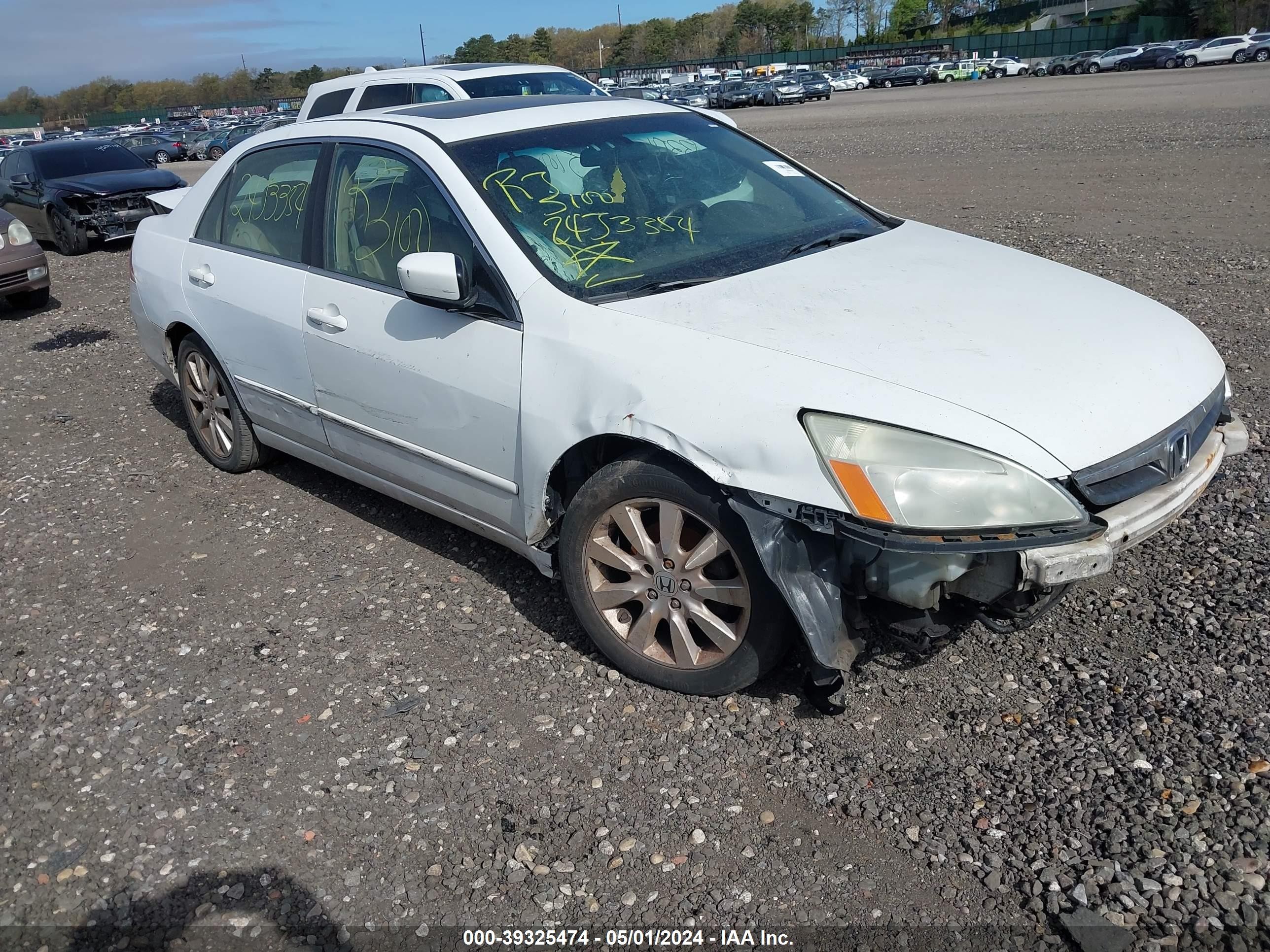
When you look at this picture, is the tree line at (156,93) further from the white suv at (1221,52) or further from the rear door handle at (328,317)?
the rear door handle at (328,317)

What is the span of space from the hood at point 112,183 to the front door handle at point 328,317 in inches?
466

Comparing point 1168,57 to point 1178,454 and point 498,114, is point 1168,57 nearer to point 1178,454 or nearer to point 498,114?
point 498,114

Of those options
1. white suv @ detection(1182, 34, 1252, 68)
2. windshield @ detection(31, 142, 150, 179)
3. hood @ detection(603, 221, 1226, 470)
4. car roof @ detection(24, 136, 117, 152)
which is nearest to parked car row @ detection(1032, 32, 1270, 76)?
white suv @ detection(1182, 34, 1252, 68)

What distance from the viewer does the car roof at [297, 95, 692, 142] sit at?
402 cm

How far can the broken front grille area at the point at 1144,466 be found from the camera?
9.06 feet

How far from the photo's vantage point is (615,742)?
3252mm

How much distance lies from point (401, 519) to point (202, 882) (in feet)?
7.71

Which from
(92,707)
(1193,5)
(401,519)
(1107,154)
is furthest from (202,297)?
(1193,5)

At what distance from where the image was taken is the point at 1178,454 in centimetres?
301

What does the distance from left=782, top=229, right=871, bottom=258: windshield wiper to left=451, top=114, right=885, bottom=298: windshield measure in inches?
0.7

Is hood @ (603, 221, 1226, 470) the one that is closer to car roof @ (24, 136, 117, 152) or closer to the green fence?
car roof @ (24, 136, 117, 152)

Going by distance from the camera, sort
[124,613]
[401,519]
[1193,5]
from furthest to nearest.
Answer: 1. [1193,5]
2. [401,519]
3. [124,613]

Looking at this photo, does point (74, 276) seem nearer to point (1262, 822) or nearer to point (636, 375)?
point (636, 375)

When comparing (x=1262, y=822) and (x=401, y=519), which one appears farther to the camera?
(x=401, y=519)
